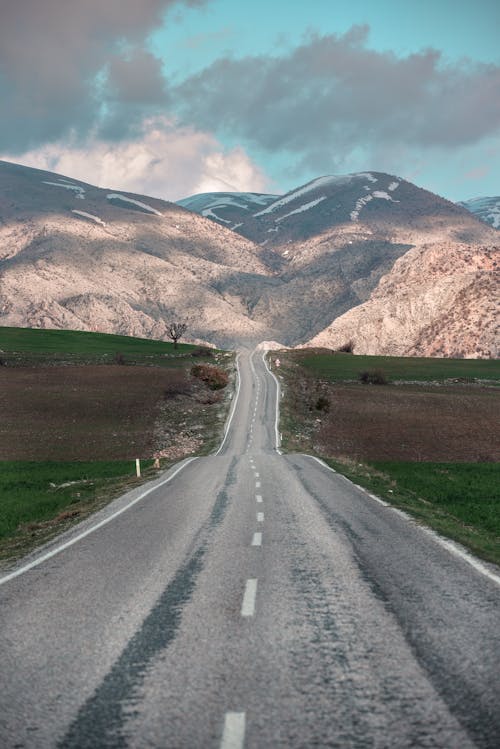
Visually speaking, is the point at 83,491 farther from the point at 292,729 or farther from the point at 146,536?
the point at 292,729

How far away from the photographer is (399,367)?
95.6m

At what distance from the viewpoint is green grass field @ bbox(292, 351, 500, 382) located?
84.4 meters

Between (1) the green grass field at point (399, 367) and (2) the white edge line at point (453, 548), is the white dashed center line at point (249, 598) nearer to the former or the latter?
(2) the white edge line at point (453, 548)

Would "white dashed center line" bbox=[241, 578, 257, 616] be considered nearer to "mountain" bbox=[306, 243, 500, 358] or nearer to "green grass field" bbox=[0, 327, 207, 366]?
"green grass field" bbox=[0, 327, 207, 366]

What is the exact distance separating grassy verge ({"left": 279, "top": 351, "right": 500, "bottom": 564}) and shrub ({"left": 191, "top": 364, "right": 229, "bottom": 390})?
710 centimetres

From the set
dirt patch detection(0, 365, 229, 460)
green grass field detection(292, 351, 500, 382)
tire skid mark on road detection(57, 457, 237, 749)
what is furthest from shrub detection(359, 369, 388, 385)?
tire skid mark on road detection(57, 457, 237, 749)

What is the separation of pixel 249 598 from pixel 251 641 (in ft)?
5.69

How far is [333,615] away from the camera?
8258 mm

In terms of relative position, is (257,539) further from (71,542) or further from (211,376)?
(211,376)

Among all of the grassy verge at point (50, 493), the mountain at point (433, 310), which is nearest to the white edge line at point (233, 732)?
the grassy verge at point (50, 493)

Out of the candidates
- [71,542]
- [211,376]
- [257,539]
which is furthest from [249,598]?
[211,376]

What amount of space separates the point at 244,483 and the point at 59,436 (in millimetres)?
23484

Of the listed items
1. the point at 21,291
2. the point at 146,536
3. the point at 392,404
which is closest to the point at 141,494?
the point at 146,536

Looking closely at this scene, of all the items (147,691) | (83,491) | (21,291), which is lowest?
(83,491)
